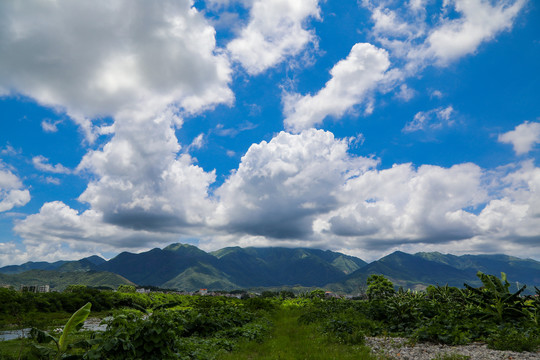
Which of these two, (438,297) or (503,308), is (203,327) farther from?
(438,297)

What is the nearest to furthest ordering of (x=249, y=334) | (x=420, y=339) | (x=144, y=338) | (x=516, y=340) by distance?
(x=144, y=338) → (x=516, y=340) → (x=420, y=339) → (x=249, y=334)

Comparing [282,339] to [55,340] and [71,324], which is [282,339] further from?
[55,340]

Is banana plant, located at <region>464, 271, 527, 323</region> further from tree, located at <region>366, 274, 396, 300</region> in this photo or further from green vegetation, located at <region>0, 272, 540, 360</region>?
tree, located at <region>366, 274, 396, 300</region>

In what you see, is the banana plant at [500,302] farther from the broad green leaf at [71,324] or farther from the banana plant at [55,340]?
the banana plant at [55,340]

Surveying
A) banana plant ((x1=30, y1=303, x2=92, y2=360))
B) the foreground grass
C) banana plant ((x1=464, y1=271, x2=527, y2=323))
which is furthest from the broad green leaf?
banana plant ((x1=464, y1=271, x2=527, y2=323))

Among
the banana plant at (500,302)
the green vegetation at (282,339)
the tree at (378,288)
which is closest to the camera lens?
the green vegetation at (282,339)

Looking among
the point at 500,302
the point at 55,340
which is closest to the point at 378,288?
the point at 500,302

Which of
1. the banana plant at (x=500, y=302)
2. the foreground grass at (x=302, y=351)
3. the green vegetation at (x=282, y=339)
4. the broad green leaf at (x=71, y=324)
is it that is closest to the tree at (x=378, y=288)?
the green vegetation at (x=282, y=339)

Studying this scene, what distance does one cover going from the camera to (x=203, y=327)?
66.7 ft

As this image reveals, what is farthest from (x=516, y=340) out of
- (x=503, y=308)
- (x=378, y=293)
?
(x=378, y=293)

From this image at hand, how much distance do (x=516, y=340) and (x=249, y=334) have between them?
14.3 m

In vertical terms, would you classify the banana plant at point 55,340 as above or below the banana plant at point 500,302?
above

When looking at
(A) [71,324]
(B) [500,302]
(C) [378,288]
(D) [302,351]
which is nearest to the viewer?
(A) [71,324]

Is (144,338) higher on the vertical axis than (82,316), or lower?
lower
